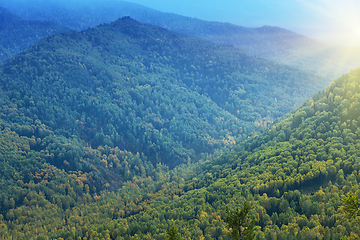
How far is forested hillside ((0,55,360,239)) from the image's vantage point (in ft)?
405

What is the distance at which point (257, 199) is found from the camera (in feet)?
481

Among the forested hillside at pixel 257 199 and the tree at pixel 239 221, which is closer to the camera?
the tree at pixel 239 221

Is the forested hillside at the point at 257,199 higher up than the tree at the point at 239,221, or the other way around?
the tree at the point at 239,221

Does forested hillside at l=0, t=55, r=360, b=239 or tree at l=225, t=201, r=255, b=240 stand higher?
tree at l=225, t=201, r=255, b=240

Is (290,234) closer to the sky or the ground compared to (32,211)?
closer to the sky

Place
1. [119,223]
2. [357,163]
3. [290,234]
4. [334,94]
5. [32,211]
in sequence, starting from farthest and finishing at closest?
[334,94], [32,211], [119,223], [357,163], [290,234]

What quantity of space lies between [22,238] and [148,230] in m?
62.0

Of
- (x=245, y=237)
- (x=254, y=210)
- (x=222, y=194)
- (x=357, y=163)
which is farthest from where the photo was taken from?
(x=222, y=194)

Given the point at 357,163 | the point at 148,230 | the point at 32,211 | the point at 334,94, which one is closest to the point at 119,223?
the point at 148,230

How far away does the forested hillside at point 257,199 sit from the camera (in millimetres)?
123438

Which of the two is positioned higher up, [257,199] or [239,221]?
[239,221]

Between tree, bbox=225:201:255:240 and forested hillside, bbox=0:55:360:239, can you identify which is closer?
tree, bbox=225:201:255:240

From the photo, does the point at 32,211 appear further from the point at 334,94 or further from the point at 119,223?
the point at 334,94

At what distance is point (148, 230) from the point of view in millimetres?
141500
